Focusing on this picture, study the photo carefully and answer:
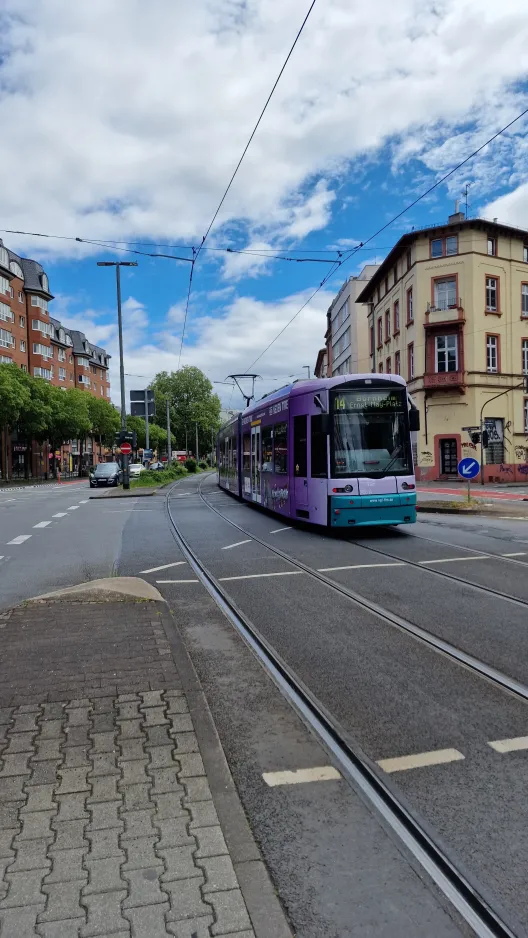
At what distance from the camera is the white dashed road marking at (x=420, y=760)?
3.46 metres

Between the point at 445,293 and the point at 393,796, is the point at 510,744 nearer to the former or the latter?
the point at 393,796

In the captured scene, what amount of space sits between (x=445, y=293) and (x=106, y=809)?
38872mm

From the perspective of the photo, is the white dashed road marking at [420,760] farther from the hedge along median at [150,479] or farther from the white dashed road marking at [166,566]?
the hedge along median at [150,479]

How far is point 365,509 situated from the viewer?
1253 centimetres

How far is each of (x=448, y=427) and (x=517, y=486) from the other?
5.14 meters

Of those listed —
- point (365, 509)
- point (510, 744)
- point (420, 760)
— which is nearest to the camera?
point (420, 760)

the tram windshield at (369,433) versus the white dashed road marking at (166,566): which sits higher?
the tram windshield at (369,433)

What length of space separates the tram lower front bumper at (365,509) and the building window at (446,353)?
89.9 feet

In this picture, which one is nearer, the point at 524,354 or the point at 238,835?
the point at 238,835

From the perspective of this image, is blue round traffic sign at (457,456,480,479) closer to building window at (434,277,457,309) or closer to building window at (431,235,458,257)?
building window at (434,277,457,309)

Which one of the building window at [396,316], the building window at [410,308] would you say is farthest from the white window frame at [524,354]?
the building window at [396,316]

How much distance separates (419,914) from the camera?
2344 mm

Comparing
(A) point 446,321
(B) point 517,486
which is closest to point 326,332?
(A) point 446,321

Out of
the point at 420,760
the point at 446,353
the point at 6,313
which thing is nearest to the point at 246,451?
the point at 420,760
